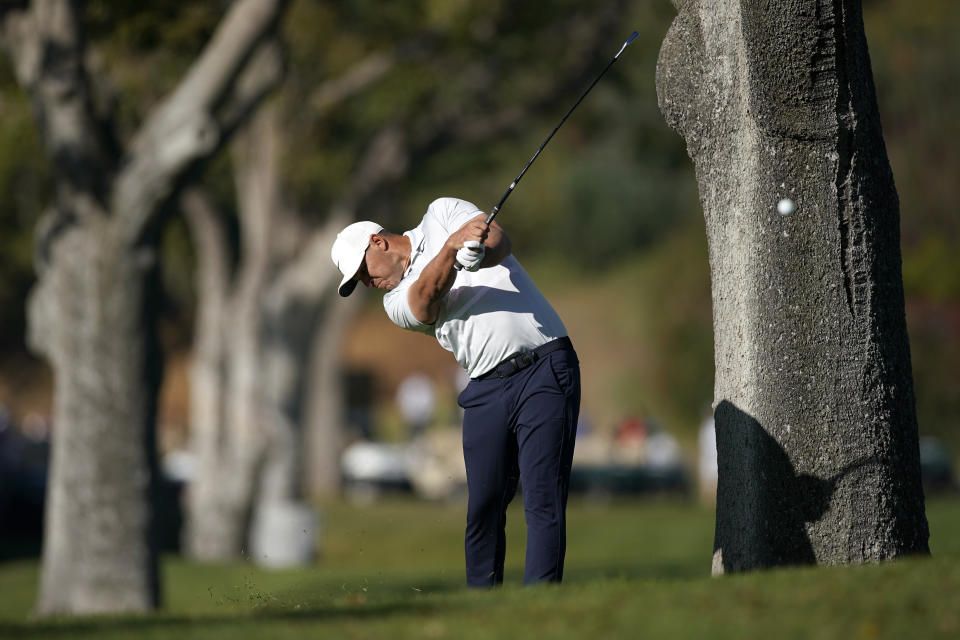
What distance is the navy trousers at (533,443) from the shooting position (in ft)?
19.8

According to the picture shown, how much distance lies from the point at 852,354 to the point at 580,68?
13673 mm

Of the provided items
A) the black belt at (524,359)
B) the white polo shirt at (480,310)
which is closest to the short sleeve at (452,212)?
the white polo shirt at (480,310)

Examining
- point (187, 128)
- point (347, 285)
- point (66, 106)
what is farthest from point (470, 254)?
point (66, 106)

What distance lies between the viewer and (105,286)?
12266mm

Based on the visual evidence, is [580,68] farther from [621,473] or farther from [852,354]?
[852,354]

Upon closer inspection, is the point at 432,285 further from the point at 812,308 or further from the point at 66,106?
the point at 66,106

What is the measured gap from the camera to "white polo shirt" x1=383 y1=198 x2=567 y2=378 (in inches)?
242

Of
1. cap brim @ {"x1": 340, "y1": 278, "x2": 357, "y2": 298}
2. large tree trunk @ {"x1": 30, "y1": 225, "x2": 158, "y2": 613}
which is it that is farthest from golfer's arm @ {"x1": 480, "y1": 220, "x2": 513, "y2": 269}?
large tree trunk @ {"x1": 30, "y1": 225, "x2": 158, "y2": 613}

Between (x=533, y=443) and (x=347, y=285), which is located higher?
(x=347, y=285)

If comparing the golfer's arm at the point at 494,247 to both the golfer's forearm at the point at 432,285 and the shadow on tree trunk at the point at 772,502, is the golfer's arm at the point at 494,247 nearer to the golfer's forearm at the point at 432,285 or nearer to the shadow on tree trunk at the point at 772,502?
the golfer's forearm at the point at 432,285

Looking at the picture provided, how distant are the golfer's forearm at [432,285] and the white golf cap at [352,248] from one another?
0.48m

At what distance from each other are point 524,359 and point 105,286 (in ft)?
23.7

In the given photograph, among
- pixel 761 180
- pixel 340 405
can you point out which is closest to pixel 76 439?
pixel 761 180

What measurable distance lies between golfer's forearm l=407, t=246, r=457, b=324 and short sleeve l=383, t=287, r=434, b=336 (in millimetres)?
98
